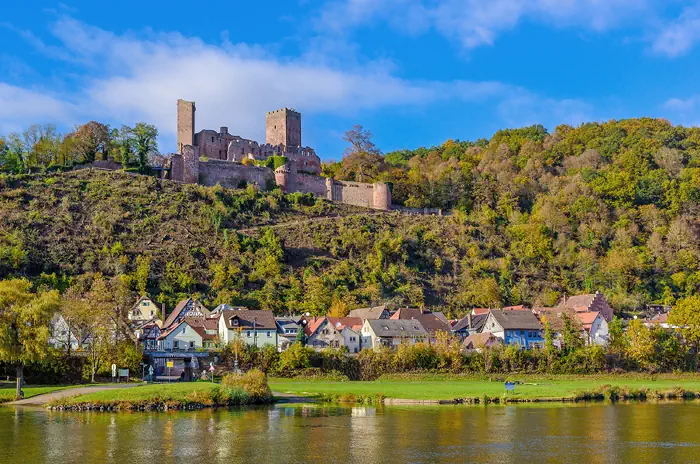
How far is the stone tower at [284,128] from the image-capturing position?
137 meters

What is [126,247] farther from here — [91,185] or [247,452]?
[247,452]

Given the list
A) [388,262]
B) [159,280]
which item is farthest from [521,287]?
[159,280]

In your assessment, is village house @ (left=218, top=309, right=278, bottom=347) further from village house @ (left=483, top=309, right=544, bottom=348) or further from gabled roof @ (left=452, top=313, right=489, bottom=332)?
village house @ (left=483, top=309, right=544, bottom=348)

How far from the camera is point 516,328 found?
79.9 m

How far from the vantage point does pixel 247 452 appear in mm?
31359

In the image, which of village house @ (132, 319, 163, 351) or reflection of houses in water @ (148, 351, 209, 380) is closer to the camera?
reflection of houses in water @ (148, 351, 209, 380)

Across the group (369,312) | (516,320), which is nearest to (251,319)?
(369,312)

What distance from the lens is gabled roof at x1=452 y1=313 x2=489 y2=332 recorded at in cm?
8288

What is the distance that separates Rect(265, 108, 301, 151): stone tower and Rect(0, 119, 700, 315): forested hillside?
894 cm

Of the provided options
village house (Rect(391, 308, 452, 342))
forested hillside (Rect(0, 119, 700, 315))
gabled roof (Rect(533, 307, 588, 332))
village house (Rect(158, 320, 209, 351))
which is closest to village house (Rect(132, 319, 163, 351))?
village house (Rect(158, 320, 209, 351))

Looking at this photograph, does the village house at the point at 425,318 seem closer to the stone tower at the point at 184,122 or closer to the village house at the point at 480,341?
the village house at the point at 480,341

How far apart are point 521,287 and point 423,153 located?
2773 inches

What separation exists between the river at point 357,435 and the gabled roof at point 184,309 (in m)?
34.6

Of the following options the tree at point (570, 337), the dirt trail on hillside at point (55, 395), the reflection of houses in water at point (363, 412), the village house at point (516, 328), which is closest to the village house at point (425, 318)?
the village house at point (516, 328)
